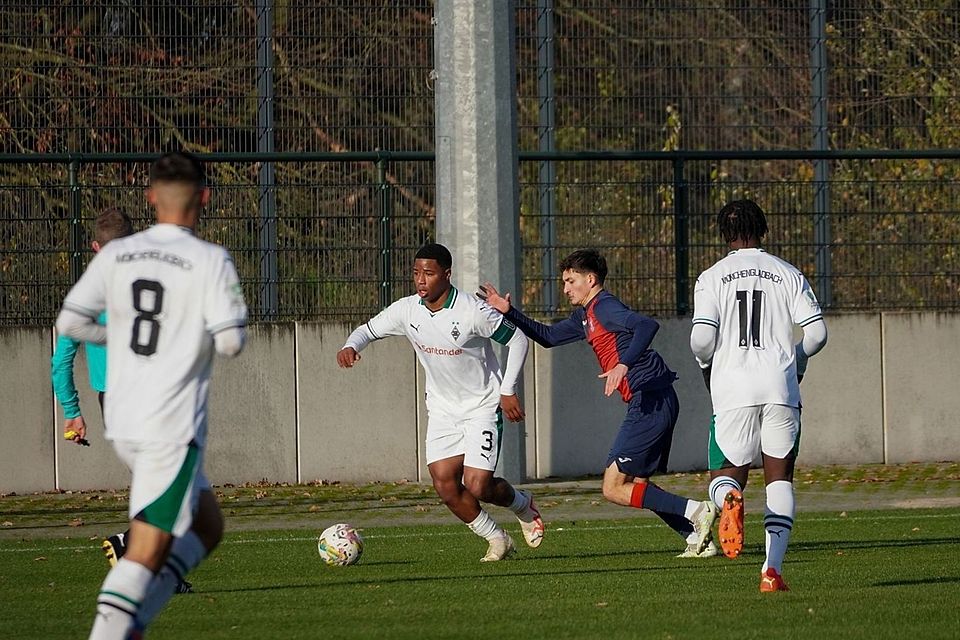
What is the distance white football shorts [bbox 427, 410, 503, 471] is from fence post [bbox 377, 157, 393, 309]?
614cm

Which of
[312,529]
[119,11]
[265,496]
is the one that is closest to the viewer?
[312,529]

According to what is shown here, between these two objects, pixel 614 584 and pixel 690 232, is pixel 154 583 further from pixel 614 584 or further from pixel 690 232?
pixel 690 232

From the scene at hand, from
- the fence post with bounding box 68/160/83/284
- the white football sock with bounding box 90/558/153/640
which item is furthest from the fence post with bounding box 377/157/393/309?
the white football sock with bounding box 90/558/153/640

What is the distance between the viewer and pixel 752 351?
8641 mm

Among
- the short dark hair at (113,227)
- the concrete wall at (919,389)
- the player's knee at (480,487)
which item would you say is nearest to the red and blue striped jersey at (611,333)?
the player's knee at (480,487)

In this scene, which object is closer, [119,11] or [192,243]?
[192,243]

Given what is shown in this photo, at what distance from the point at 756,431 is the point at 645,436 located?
1845 mm

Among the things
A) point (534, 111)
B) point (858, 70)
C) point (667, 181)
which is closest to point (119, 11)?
point (534, 111)

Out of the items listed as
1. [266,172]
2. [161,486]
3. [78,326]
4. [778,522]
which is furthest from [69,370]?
[266,172]

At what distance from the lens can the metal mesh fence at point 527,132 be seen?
16.6 meters

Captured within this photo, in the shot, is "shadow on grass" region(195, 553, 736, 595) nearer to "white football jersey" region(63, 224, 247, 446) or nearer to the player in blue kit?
the player in blue kit

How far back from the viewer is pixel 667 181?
17219 mm

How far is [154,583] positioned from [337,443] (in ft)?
32.8

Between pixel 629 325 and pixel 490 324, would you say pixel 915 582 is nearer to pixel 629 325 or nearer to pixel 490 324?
pixel 629 325
